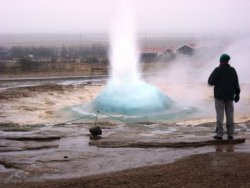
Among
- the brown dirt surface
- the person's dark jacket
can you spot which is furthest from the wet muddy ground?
the person's dark jacket

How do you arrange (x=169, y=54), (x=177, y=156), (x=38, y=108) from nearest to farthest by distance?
(x=177, y=156) < (x=38, y=108) < (x=169, y=54)

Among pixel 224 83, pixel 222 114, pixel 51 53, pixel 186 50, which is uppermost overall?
pixel 51 53

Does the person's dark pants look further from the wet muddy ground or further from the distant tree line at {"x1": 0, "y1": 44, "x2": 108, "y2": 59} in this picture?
the distant tree line at {"x1": 0, "y1": 44, "x2": 108, "y2": 59}

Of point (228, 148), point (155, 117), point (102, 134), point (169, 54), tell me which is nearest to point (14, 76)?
point (169, 54)

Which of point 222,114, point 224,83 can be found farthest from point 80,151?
point 224,83

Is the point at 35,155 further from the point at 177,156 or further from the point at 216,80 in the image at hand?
the point at 216,80

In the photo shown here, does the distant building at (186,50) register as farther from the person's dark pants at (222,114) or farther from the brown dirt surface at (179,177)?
the brown dirt surface at (179,177)

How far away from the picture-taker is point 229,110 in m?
8.33

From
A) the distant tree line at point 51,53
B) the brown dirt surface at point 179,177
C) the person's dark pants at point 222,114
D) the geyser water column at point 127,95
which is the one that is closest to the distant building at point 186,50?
the distant tree line at point 51,53

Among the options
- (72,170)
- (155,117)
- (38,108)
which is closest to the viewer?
(72,170)

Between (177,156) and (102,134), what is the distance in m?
3.09

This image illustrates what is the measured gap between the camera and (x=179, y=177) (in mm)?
5801

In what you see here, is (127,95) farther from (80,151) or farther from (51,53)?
(51,53)

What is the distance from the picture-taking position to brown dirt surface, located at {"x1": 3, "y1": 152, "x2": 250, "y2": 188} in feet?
18.2
